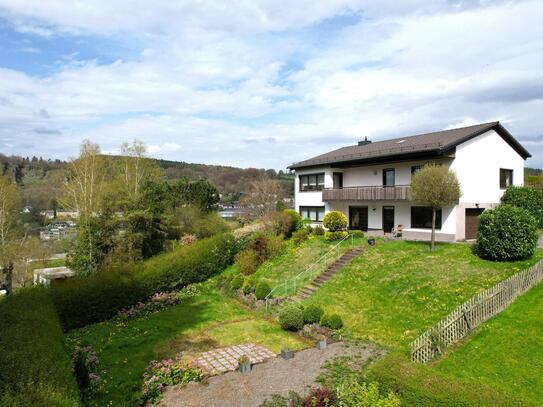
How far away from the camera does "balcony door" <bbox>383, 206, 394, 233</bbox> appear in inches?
1102

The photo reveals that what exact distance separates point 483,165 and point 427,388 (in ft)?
74.2

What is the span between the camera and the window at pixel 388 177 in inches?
1096

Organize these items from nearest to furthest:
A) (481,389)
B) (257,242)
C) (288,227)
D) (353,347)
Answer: (481,389) → (353,347) → (257,242) → (288,227)

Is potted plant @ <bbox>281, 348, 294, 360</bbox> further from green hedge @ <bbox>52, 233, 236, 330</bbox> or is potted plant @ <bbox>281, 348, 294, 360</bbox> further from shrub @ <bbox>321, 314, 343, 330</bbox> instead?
green hedge @ <bbox>52, 233, 236, 330</bbox>

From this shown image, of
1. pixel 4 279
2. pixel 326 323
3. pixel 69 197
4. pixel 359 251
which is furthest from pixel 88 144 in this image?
pixel 326 323

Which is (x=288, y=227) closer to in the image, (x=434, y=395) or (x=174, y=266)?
(x=174, y=266)

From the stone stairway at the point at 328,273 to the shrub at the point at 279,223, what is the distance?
7.57 metres

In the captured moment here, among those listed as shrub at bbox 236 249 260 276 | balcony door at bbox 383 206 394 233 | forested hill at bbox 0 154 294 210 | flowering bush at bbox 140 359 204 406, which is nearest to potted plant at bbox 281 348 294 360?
flowering bush at bbox 140 359 204 406

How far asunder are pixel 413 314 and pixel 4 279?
115 ft

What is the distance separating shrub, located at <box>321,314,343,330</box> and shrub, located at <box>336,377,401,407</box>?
5.60 meters

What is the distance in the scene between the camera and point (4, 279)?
32656 millimetres

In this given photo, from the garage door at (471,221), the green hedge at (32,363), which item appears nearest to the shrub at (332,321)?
the green hedge at (32,363)

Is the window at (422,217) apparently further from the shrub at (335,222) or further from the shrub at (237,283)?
the shrub at (237,283)

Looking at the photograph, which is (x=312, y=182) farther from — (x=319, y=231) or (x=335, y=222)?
(x=335, y=222)
